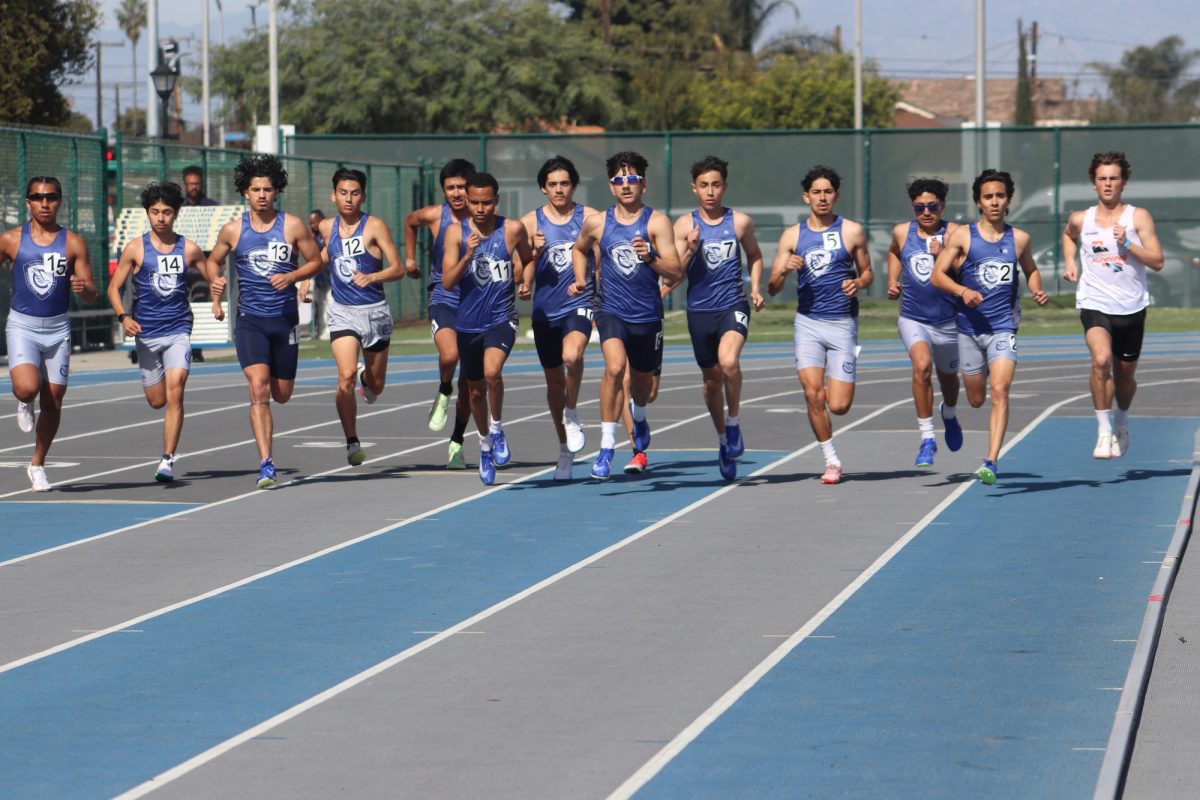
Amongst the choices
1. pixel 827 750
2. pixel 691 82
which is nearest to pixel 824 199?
pixel 827 750

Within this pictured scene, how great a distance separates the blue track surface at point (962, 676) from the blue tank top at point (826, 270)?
1.71 meters

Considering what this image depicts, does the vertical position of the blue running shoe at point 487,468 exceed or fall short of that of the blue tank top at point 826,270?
it falls short

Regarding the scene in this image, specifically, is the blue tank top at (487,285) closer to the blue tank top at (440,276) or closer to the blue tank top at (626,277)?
the blue tank top at (440,276)

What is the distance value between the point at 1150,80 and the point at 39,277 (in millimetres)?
139617

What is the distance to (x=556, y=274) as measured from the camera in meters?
14.4

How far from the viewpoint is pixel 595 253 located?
14156 millimetres

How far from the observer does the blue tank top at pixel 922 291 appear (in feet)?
46.7

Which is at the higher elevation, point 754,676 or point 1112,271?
point 1112,271

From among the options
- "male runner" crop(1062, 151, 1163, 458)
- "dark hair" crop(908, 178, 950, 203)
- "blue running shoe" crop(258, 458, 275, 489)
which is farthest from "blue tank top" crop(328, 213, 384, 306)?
"male runner" crop(1062, 151, 1163, 458)

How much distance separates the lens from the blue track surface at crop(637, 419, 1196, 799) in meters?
6.53

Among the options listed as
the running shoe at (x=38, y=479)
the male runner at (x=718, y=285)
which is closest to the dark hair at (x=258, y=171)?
the running shoe at (x=38, y=479)

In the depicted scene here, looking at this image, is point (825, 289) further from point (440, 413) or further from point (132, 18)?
point (132, 18)

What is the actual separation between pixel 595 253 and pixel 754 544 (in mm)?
3249

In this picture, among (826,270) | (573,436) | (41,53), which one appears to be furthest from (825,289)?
(41,53)
